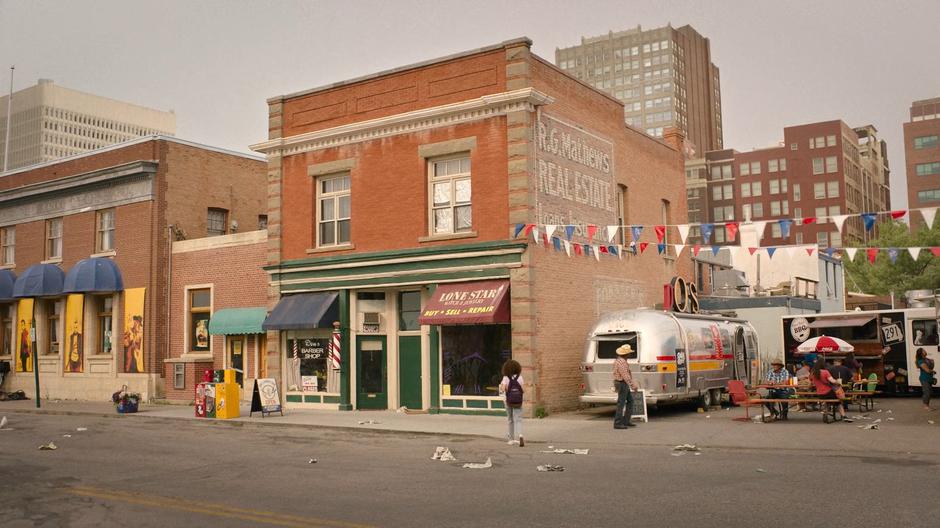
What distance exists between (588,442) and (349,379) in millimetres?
10048

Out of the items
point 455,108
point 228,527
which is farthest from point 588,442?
point 455,108

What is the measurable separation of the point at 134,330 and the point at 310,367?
27.8 ft

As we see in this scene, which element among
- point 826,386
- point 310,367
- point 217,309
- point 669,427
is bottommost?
point 669,427

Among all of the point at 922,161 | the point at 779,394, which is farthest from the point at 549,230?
the point at 922,161

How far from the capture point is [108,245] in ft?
102

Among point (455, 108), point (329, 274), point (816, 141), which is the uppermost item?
point (816, 141)

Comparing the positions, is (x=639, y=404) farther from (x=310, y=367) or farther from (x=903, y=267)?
(x=903, y=267)

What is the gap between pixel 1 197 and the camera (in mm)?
34750

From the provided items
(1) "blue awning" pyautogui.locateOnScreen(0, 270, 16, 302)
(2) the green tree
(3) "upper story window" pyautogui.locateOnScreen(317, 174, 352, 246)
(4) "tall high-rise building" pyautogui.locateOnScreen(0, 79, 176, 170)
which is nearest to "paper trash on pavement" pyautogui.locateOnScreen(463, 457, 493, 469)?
(3) "upper story window" pyautogui.locateOnScreen(317, 174, 352, 246)

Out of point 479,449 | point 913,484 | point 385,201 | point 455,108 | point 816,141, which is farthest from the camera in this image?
point 816,141

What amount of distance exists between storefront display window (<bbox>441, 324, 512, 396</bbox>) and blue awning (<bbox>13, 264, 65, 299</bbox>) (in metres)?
17.9

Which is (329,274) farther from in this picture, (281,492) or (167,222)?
(281,492)

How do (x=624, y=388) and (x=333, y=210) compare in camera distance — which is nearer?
(x=624, y=388)

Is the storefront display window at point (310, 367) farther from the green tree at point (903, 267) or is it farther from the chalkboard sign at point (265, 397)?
the green tree at point (903, 267)
